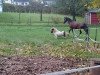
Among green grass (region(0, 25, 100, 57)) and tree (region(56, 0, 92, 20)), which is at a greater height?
tree (region(56, 0, 92, 20))

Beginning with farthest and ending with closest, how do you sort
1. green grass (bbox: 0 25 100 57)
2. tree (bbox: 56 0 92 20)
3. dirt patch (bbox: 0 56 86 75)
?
1. tree (bbox: 56 0 92 20)
2. green grass (bbox: 0 25 100 57)
3. dirt patch (bbox: 0 56 86 75)

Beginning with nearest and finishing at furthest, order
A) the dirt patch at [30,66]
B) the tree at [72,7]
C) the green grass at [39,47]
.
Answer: the dirt patch at [30,66] → the green grass at [39,47] → the tree at [72,7]

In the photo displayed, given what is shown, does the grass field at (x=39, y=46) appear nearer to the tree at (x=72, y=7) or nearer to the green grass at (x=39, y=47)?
the green grass at (x=39, y=47)

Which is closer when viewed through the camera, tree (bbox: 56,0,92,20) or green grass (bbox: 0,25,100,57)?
green grass (bbox: 0,25,100,57)

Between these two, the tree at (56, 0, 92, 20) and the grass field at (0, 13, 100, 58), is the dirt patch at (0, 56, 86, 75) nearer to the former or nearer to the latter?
the grass field at (0, 13, 100, 58)

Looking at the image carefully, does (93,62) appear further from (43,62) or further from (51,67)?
(43,62)

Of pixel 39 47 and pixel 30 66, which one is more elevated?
pixel 30 66

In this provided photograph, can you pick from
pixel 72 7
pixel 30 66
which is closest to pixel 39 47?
pixel 30 66

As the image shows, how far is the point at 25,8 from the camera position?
9275 cm

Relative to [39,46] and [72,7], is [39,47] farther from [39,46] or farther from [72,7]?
[72,7]

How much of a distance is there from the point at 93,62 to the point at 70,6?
230ft

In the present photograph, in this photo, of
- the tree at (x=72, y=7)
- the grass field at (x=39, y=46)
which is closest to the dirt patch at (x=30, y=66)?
the grass field at (x=39, y=46)

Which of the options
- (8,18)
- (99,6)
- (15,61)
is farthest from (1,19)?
(15,61)

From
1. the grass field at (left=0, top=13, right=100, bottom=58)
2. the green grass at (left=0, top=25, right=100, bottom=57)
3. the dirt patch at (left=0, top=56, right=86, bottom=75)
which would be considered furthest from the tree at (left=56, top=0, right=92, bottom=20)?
the dirt patch at (left=0, top=56, right=86, bottom=75)
